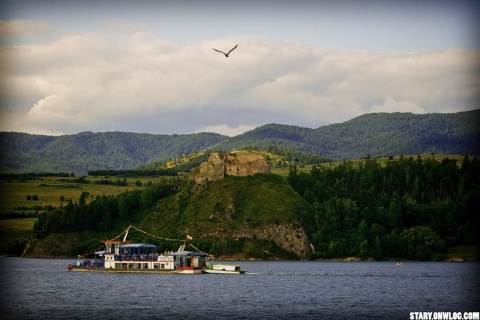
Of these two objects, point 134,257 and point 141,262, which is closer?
point 141,262

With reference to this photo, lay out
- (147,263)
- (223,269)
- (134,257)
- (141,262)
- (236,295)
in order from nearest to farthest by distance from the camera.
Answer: (236,295), (141,262), (147,263), (134,257), (223,269)

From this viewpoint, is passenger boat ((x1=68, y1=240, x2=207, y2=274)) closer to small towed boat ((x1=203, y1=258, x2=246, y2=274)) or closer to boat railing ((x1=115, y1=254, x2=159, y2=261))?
boat railing ((x1=115, y1=254, x2=159, y2=261))

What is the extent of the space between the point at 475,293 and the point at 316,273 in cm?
5028

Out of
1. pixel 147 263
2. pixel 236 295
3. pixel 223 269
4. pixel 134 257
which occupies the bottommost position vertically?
pixel 236 295

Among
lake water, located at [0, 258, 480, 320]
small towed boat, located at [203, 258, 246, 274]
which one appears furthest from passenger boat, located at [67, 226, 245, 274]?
lake water, located at [0, 258, 480, 320]

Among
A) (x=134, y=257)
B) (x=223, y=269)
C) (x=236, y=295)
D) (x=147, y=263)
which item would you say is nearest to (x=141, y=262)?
(x=147, y=263)

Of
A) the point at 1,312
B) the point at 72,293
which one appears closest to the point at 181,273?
the point at 72,293

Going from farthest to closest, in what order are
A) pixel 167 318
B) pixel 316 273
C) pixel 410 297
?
pixel 316 273, pixel 410 297, pixel 167 318

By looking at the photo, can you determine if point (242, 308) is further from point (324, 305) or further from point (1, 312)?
point (1, 312)

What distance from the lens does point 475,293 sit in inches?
4574

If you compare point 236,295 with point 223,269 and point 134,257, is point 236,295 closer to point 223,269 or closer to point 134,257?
point 223,269

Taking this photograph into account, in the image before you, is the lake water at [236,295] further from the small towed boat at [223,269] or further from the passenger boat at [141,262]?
the small towed boat at [223,269]

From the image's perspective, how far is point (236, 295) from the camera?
112938mm

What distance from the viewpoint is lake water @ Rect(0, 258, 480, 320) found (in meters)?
91.0
